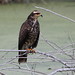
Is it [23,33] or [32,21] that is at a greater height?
[32,21]

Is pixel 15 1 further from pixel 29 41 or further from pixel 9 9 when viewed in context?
pixel 29 41

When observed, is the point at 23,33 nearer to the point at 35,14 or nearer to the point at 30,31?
the point at 30,31

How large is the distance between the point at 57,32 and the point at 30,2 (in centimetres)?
366

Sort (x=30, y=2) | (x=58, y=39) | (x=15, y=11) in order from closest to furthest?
(x=58, y=39) < (x=15, y=11) < (x=30, y=2)

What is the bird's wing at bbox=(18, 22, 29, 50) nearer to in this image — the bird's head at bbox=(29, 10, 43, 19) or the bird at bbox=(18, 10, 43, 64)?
the bird at bbox=(18, 10, 43, 64)

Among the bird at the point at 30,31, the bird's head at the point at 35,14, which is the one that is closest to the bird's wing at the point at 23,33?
the bird at the point at 30,31

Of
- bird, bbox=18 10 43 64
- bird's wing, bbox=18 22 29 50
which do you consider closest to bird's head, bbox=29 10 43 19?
bird, bbox=18 10 43 64

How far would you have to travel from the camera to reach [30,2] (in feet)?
32.3

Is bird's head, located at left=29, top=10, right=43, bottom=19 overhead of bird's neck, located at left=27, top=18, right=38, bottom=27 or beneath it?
overhead

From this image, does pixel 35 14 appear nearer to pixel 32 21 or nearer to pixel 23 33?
pixel 32 21

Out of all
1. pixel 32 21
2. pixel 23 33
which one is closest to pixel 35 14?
pixel 32 21

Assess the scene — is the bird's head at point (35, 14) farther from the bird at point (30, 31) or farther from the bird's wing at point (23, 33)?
the bird's wing at point (23, 33)

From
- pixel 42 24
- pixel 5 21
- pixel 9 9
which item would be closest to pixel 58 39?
pixel 42 24

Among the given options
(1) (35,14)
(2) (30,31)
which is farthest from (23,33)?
(1) (35,14)
